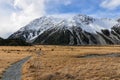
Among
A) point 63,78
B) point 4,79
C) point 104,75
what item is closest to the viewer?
point 4,79

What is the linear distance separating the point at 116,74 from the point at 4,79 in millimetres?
16432

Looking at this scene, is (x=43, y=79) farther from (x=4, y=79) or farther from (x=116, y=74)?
(x=116, y=74)

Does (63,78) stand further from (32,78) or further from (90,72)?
(90,72)

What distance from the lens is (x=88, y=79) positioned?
1702 inches

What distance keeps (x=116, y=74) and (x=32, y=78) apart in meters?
12.7

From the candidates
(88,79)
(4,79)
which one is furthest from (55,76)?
(4,79)

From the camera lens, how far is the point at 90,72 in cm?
→ 4969

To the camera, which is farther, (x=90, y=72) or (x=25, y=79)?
(x=90, y=72)

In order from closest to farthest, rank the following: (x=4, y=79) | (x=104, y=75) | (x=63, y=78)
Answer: (x=4, y=79)
(x=63, y=78)
(x=104, y=75)

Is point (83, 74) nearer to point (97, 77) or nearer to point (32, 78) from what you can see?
point (97, 77)

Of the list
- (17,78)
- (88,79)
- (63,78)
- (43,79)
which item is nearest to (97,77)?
(88,79)

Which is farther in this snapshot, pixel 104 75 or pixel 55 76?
pixel 104 75

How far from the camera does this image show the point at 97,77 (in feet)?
147

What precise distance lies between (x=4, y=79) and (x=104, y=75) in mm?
14649
